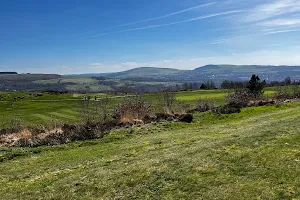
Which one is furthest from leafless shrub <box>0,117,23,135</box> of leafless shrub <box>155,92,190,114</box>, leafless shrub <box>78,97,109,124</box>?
leafless shrub <box>155,92,190,114</box>

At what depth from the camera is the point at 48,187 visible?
9.55 m

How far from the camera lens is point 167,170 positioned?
9.43 metres

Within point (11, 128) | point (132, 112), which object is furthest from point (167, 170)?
point (11, 128)

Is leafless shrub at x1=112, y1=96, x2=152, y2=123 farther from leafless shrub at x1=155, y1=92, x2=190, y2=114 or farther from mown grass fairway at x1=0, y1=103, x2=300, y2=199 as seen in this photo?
mown grass fairway at x1=0, y1=103, x2=300, y2=199

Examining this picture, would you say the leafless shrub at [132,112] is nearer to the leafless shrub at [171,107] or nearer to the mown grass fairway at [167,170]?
the leafless shrub at [171,107]

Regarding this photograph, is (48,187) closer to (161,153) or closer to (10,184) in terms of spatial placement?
(10,184)

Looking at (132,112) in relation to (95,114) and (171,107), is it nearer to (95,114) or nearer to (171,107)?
(171,107)

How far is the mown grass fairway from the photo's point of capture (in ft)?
25.0

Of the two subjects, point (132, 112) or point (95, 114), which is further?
point (95, 114)

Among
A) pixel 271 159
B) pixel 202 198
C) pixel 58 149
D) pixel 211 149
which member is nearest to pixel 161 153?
pixel 211 149

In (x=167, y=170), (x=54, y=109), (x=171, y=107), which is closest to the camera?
(x=167, y=170)

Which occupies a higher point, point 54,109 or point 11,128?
point 11,128

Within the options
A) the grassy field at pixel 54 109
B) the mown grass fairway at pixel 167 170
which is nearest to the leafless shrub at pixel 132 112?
the mown grass fairway at pixel 167 170

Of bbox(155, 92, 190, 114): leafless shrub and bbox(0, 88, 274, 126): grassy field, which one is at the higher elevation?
bbox(155, 92, 190, 114): leafless shrub
